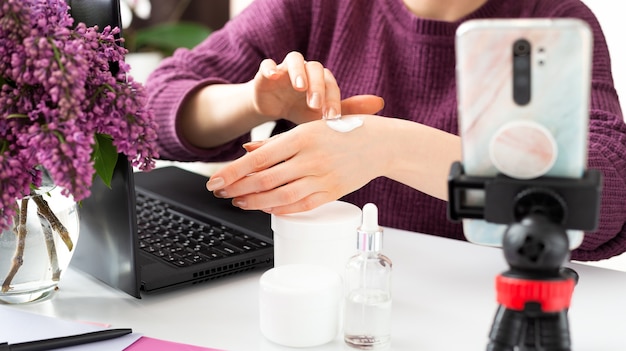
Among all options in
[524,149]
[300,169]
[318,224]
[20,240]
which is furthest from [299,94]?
[524,149]

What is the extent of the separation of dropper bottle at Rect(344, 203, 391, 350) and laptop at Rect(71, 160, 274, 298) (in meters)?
0.17

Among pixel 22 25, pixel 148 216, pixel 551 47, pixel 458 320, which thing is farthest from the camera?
pixel 148 216

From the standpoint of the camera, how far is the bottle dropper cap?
62cm

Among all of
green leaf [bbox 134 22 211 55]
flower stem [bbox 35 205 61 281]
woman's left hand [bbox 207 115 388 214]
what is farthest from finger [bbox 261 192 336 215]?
green leaf [bbox 134 22 211 55]

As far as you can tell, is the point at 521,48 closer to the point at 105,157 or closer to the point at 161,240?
the point at 105,157

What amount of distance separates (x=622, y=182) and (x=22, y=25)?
75 cm

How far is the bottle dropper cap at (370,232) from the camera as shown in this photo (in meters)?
0.62

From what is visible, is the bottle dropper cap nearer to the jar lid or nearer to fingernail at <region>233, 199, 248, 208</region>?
the jar lid

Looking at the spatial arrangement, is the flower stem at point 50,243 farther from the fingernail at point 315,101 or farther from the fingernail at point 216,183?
the fingernail at point 315,101

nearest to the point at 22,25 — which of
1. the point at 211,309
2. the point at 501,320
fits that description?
the point at 211,309

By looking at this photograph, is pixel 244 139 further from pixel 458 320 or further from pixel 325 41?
pixel 458 320

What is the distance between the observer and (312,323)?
24.9 inches

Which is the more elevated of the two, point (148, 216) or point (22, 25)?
point (22, 25)

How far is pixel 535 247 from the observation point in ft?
1.23
